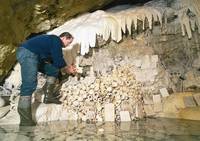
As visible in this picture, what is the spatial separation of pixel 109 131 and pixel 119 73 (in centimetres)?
204

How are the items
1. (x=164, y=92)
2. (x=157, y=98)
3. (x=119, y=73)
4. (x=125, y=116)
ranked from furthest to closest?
(x=119, y=73), (x=164, y=92), (x=157, y=98), (x=125, y=116)

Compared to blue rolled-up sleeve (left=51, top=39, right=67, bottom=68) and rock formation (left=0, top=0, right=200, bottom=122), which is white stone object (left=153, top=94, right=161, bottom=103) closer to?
rock formation (left=0, top=0, right=200, bottom=122)

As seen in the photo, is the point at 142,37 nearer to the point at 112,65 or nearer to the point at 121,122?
the point at 112,65

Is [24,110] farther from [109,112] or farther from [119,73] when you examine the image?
[119,73]

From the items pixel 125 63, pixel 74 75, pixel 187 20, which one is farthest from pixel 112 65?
pixel 187 20

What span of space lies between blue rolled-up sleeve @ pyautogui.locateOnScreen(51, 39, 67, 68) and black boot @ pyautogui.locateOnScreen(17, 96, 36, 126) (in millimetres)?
780

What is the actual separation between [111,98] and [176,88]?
1.57 m

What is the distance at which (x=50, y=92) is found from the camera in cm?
688

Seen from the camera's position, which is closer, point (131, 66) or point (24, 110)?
point (24, 110)

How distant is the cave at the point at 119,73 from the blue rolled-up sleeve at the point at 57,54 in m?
0.82

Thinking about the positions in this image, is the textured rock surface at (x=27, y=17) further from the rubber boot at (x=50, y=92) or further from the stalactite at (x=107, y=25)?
the rubber boot at (x=50, y=92)

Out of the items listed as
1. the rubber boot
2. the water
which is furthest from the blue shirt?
the water

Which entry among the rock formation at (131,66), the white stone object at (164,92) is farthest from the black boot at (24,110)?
the white stone object at (164,92)

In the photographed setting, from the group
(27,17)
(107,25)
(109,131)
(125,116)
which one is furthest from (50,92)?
(107,25)
